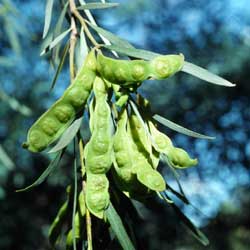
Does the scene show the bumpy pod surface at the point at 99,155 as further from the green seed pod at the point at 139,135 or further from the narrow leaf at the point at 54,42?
the narrow leaf at the point at 54,42

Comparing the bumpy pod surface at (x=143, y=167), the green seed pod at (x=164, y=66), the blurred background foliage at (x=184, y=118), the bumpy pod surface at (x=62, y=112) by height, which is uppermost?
the bumpy pod surface at (x=62, y=112)

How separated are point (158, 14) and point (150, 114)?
5.91 metres

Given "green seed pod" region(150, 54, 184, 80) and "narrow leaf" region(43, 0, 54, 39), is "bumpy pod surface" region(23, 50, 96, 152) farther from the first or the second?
"narrow leaf" region(43, 0, 54, 39)

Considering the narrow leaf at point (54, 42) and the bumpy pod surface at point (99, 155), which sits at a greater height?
the narrow leaf at point (54, 42)

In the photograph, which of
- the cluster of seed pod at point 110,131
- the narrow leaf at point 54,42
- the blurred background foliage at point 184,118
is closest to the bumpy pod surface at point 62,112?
→ the cluster of seed pod at point 110,131

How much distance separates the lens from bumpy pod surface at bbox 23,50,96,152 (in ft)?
1.64

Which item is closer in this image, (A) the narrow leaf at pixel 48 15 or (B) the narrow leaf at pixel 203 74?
(B) the narrow leaf at pixel 203 74

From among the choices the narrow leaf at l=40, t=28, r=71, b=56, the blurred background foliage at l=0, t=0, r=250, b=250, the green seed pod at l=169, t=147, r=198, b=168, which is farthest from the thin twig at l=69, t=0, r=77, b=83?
the blurred background foliage at l=0, t=0, r=250, b=250

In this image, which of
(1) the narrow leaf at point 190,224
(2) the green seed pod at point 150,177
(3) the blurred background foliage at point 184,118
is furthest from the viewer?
(3) the blurred background foliage at point 184,118

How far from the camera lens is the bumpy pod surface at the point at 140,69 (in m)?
0.47

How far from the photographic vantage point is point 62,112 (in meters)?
0.50

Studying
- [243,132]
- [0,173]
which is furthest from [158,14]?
[0,173]

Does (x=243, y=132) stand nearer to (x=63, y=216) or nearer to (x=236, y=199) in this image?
(x=236, y=199)

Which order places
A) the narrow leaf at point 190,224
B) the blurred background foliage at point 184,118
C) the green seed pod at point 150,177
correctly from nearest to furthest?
the green seed pod at point 150,177, the narrow leaf at point 190,224, the blurred background foliage at point 184,118
